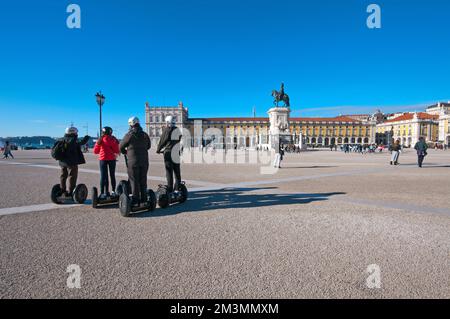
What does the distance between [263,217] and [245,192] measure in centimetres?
218

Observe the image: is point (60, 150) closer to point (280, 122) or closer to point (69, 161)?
point (69, 161)

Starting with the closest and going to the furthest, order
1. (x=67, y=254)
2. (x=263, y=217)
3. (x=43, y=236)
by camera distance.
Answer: (x=67, y=254) < (x=43, y=236) < (x=263, y=217)

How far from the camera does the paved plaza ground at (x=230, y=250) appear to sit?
6.63 feet

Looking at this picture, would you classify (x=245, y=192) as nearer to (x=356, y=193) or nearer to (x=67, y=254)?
(x=356, y=193)

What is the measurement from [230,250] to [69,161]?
3775 millimetres

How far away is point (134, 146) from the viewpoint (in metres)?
3.91

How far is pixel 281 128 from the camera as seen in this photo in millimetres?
37156

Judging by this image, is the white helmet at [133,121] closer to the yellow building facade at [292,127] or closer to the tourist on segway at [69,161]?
the tourist on segway at [69,161]

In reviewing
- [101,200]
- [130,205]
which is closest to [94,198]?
[101,200]

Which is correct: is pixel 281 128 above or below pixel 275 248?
above
